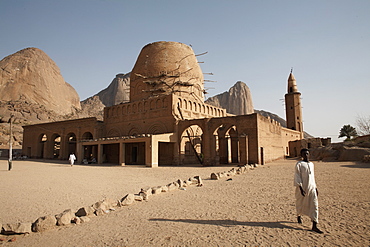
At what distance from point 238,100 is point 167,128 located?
7264 centimetres

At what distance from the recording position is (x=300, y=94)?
145ft

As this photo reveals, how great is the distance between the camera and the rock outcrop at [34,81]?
201ft

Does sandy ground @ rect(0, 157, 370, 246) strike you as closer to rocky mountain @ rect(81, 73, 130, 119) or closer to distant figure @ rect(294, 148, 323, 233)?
distant figure @ rect(294, 148, 323, 233)

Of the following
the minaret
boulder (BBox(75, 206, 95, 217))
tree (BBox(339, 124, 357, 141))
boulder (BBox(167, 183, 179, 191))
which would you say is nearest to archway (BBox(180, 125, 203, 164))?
boulder (BBox(167, 183, 179, 191))

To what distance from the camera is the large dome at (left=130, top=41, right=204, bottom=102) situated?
29.0 metres

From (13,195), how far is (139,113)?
743 inches

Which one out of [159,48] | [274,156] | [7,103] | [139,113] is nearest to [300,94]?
[274,156]

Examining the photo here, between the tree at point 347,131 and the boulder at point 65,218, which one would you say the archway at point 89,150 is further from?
the tree at point 347,131

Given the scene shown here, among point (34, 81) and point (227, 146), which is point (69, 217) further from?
point (34, 81)

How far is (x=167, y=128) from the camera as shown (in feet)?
80.1

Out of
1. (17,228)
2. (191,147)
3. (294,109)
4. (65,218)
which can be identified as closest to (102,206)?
(65,218)

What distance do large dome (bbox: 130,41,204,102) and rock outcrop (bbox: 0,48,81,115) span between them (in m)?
45.5

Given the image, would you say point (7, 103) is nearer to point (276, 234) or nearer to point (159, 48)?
point (159, 48)

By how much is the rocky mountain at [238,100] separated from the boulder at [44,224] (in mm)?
89009
